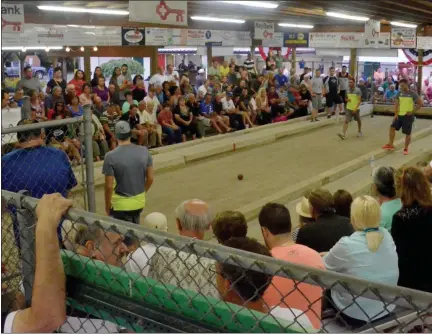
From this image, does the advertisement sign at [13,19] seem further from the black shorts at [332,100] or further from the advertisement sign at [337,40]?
the advertisement sign at [337,40]

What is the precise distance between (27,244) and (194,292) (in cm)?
84

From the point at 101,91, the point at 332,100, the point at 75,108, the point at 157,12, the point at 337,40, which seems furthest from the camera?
the point at 337,40

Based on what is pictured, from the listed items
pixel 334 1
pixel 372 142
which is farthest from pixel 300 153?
pixel 334 1

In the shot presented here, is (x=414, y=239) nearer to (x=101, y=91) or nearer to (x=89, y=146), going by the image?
(x=89, y=146)

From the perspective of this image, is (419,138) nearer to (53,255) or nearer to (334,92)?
(334,92)

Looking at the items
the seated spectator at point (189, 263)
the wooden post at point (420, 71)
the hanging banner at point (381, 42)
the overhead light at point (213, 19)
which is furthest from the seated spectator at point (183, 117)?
the wooden post at point (420, 71)

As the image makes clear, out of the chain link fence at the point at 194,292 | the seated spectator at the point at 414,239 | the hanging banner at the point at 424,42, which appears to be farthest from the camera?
the hanging banner at the point at 424,42

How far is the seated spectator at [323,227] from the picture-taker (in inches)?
179

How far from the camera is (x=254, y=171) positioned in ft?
39.9

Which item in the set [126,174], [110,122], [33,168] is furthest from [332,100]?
[33,168]

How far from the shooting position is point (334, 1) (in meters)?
14.9

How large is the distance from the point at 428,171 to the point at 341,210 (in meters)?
2.11

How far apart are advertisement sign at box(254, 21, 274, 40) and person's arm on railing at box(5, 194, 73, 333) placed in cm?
2118

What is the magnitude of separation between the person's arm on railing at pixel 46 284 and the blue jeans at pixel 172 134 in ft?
37.4
